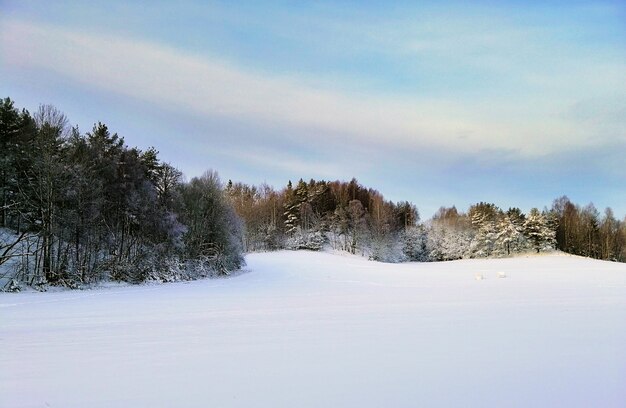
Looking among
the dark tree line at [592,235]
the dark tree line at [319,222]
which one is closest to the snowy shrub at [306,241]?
the dark tree line at [319,222]

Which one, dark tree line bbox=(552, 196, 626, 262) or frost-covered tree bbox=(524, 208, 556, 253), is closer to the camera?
frost-covered tree bbox=(524, 208, 556, 253)

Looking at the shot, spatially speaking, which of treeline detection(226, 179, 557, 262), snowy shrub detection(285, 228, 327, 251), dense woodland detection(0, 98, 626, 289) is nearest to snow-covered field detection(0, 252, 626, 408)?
dense woodland detection(0, 98, 626, 289)

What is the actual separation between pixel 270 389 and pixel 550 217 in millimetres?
68750

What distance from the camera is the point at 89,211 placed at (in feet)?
63.5

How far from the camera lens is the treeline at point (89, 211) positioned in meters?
17.9

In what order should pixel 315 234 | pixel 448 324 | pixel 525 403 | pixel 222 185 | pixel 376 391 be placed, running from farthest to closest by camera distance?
pixel 315 234, pixel 222 185, pixel 448 324, pixel 376 391, pixel 525 403

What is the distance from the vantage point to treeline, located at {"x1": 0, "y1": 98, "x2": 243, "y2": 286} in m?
17.9

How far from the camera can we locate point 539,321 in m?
7.95

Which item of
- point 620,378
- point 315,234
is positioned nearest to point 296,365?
point 620,378

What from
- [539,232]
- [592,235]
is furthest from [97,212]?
[592,235]

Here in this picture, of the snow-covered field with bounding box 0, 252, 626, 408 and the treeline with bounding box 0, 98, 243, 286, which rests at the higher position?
the treeline with bounding box 0, 98, 243, 286

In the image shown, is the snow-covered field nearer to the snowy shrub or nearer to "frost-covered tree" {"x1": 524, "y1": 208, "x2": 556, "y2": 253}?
the snowy shrub

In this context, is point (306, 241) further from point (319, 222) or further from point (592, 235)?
point (592, 235)

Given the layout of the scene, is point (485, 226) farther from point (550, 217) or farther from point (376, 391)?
point (376, 391)
